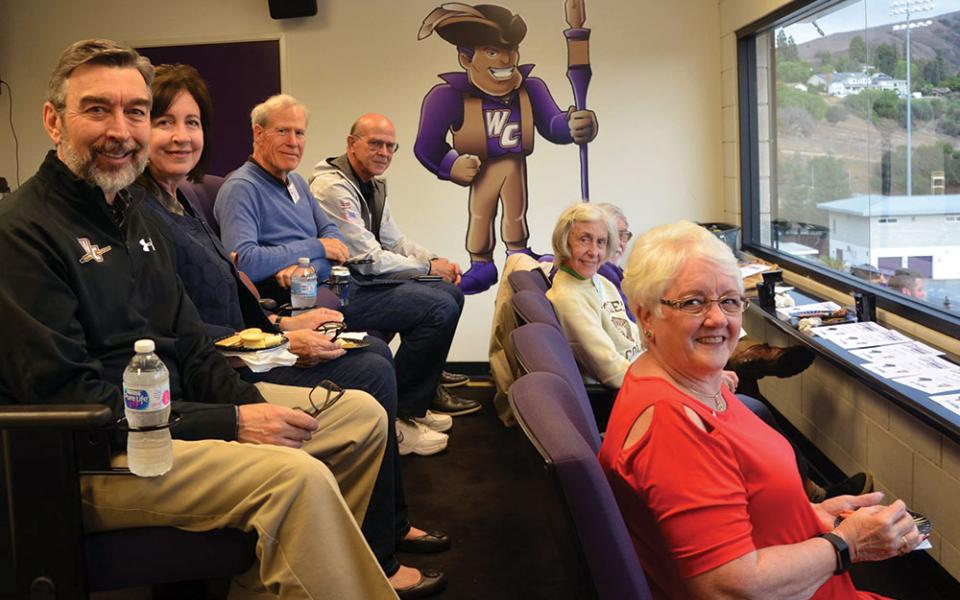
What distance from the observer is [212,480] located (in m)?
1.78

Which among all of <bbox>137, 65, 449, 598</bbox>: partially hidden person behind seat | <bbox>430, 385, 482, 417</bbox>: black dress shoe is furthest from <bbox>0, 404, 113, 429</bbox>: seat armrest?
<bbox>430, 385, 482, 417</bbox>: black dress shoe

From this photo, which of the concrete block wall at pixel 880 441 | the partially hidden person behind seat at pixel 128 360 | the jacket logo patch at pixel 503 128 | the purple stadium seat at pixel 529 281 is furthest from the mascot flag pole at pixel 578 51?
the partially hidden person behind seat at pixel 128 360

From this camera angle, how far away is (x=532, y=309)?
99.1 inches

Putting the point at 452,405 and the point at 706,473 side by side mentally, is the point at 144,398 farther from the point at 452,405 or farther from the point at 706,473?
the point at 452,405

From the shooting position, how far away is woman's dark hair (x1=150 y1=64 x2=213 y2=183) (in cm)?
265

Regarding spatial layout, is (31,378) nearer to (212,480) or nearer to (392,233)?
(212,480)

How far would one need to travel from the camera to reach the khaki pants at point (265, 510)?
175 centimetres

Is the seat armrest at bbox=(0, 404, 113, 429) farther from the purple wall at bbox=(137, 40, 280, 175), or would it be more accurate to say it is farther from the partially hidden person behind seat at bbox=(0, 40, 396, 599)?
the purple wall at bbox=(137, 40, 280, 175)

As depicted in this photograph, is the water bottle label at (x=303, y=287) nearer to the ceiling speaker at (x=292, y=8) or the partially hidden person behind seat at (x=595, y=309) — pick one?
the partially hidden person behind seat at (x=595, y=309)

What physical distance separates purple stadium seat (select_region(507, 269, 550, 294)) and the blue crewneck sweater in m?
0.77

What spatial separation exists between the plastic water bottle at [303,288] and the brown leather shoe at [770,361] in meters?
1.57

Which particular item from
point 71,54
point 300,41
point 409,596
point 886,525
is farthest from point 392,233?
point 886,525

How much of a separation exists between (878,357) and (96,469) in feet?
7.75

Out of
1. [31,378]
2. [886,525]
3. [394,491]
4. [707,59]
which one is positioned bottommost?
[394,491]
